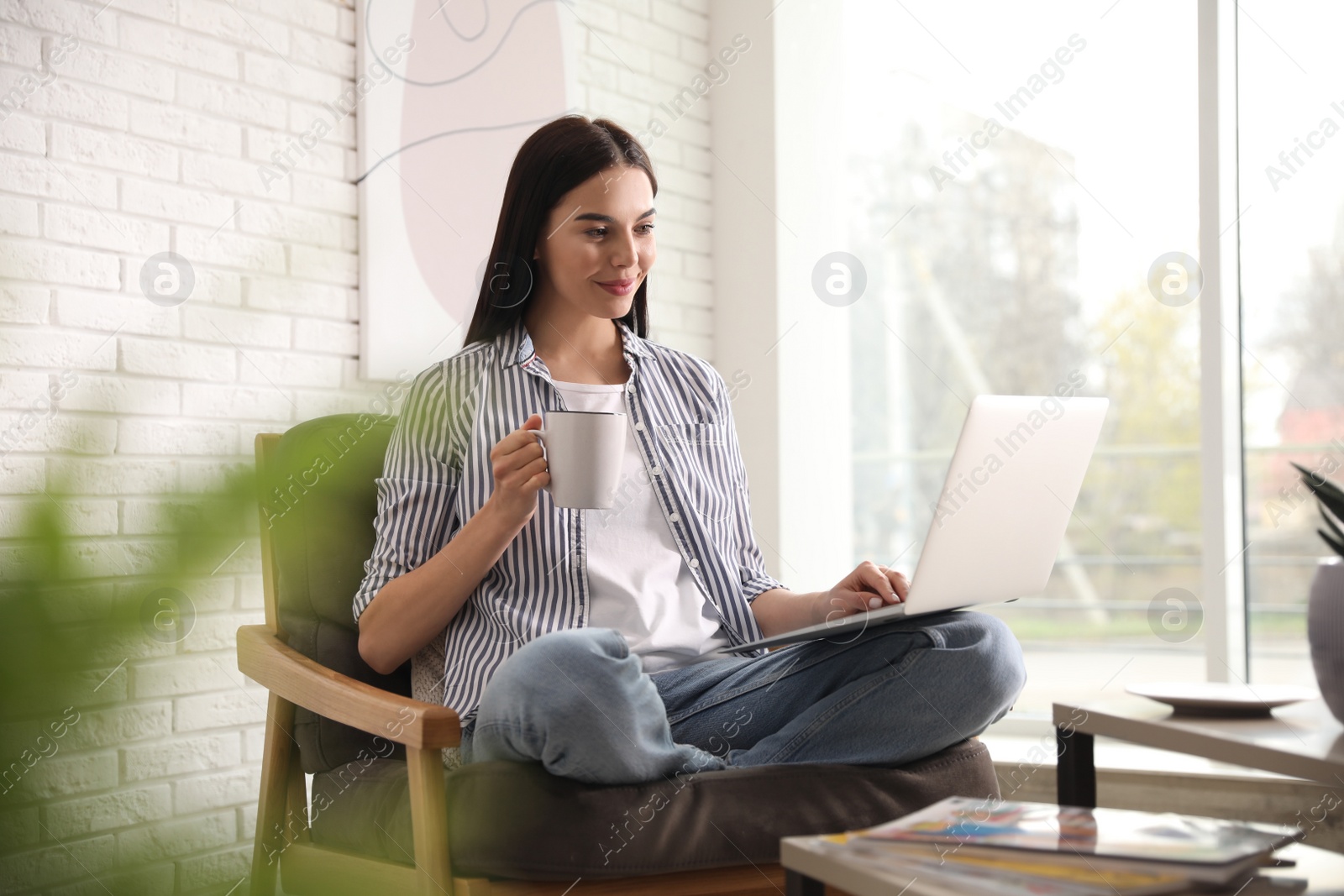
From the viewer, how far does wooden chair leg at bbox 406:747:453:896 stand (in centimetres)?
108

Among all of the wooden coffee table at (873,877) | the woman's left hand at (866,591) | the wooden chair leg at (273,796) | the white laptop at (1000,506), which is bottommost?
the wooden chair leg at (273,796)

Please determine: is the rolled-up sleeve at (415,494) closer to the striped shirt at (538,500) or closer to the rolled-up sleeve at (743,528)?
the striped shirt at (538,500)

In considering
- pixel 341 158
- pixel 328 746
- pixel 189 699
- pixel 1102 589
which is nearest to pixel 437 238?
pixel 341 158

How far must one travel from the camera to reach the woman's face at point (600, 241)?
1.61 metres

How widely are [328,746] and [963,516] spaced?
0.84 meters

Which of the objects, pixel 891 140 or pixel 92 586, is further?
pixel 891 140

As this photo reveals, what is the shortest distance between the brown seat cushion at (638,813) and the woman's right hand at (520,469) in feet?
0.99

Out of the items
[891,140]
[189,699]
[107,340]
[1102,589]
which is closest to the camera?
[107,340]

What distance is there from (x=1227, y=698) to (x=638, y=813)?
2.02 ft

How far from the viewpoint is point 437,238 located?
2.41m

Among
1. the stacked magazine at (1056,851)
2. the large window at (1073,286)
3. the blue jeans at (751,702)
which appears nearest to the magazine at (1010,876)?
the stacked magazine at (1056,851)

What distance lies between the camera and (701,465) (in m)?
1.68

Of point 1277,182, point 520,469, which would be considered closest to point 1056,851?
point 520,469

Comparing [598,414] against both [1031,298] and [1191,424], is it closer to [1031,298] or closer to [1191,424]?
[1031,298]
